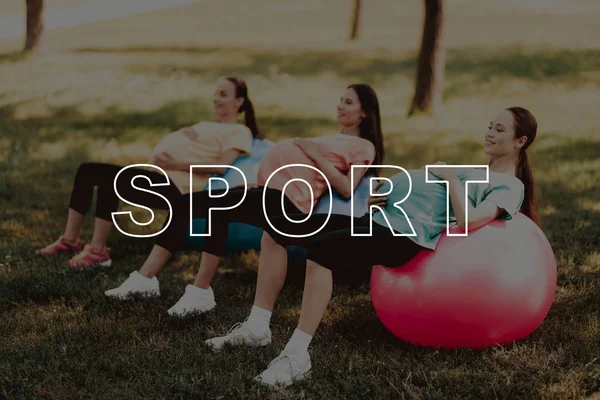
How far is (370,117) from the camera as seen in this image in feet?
18.4

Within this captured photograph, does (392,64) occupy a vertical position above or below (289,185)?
above

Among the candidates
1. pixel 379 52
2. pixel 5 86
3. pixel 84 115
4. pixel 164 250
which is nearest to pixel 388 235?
pixel 164 250

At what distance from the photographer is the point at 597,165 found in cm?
A: 980

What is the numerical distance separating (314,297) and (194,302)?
1296 millimetres

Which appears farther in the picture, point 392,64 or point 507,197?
point 392,64

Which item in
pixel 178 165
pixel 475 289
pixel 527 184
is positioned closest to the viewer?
pixel 475 289

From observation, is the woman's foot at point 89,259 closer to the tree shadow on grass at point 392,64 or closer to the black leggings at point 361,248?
the black leggings at point 361,248

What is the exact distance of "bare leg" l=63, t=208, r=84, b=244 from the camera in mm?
6832

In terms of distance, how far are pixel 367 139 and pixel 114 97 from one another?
968cm

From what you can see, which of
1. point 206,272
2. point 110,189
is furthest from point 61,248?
point 206,272

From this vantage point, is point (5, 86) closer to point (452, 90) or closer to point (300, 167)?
point (452, 90)

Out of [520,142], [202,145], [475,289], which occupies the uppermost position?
[520,142]

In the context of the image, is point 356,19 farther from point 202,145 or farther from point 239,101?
point 202,145

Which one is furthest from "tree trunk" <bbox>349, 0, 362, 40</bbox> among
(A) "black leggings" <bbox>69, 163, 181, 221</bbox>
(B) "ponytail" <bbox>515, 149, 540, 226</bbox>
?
(B) "ponytail" <bbox>515, 149, 540, 226</bbox>
